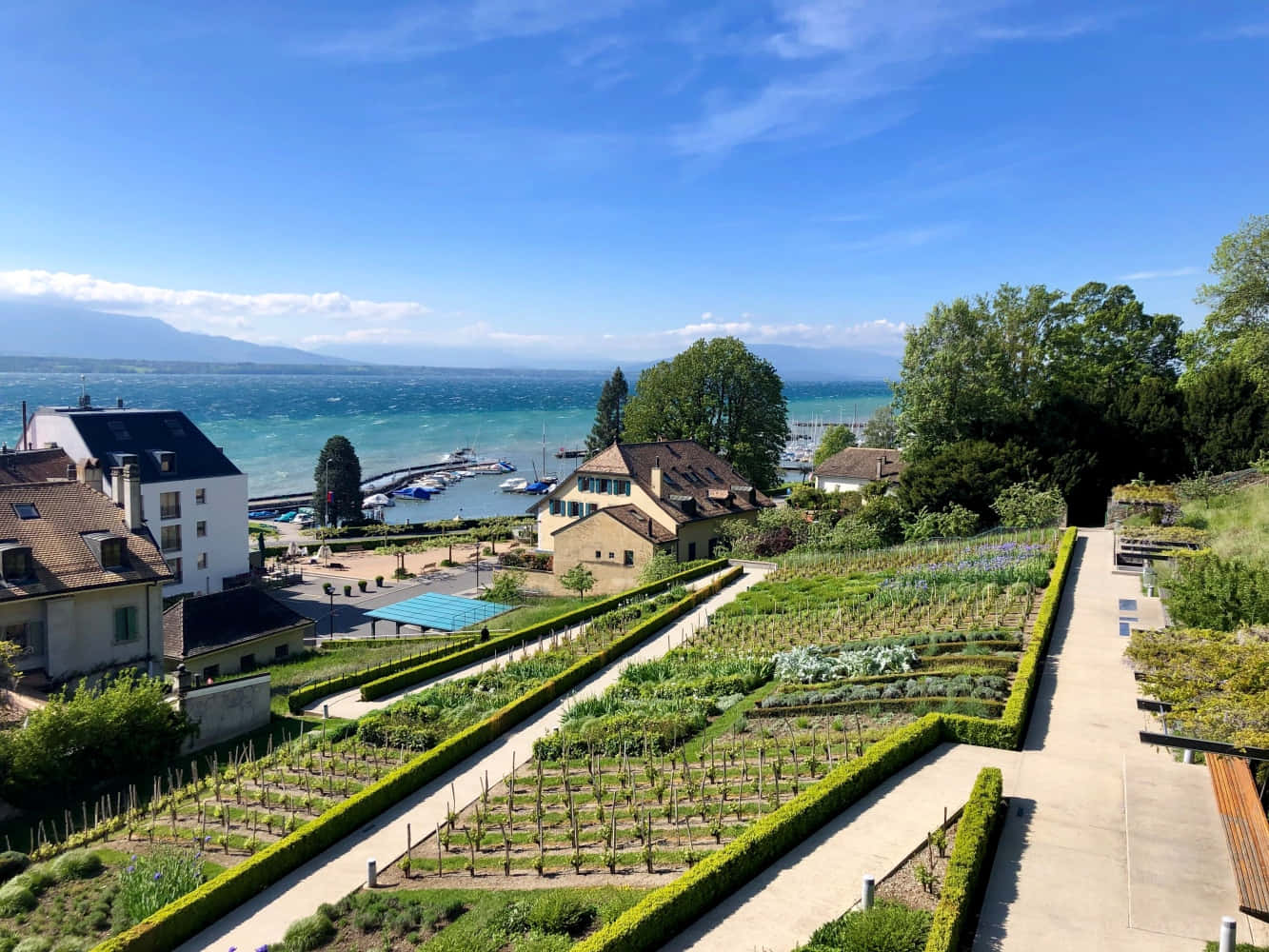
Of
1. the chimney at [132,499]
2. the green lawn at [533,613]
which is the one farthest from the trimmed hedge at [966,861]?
the chimney at [132,499]

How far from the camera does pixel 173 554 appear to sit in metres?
50.6

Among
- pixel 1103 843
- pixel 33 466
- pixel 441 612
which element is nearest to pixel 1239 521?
pixel 1103 843

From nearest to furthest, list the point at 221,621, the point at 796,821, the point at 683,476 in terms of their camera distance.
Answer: the point at 796,821 < the point at 221,621 < the point at 683,476

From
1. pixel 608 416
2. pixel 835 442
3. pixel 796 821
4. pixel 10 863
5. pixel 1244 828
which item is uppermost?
pixel 608 416

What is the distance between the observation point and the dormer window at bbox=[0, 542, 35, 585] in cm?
2911

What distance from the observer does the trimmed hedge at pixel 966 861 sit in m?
11.5

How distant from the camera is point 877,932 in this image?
465 inches

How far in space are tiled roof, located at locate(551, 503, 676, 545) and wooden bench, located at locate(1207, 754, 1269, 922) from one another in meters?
36.2

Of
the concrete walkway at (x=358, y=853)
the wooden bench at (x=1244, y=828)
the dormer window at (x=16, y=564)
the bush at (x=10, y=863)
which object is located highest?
the dormer window at (x=16, y=564)

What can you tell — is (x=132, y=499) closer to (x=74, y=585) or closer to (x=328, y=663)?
(x=74, y=585)

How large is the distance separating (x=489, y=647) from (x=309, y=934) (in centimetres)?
1831

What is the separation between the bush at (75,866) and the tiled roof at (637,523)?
34.0 m

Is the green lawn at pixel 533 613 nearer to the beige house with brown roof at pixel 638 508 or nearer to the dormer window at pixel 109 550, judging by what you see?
the beige house with brown roof at pixel 638 508

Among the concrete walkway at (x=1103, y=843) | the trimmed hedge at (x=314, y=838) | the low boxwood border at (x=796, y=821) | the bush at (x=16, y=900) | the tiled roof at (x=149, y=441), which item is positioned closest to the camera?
the concrete walkway at (x=1103, y=843)
